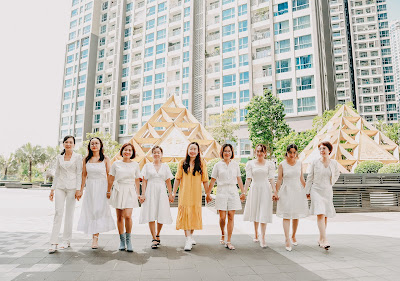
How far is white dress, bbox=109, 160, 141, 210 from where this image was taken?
468 cm

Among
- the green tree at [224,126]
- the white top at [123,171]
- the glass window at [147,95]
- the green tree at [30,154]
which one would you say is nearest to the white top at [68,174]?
the white top at [123,171]

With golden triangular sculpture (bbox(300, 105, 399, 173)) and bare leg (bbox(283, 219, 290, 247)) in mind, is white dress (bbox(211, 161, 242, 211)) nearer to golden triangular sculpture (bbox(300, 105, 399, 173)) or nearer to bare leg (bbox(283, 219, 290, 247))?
bare leg (bbox(283, 219, 290, 247))

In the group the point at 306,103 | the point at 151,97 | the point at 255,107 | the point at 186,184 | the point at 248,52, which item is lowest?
the point at 186,184

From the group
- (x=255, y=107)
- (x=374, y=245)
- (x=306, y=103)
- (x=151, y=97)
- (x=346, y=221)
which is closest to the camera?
(x=374, y=245)

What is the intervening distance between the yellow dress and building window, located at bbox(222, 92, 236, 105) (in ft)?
101

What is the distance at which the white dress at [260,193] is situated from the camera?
16.5 ft

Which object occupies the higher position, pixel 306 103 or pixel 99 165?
pixel 306 103

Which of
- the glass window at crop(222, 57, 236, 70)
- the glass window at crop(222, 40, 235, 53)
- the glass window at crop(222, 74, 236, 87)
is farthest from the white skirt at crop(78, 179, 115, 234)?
the glass window at crop(222, 40, 235, 53)

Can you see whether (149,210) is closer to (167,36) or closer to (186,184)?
(186,184)

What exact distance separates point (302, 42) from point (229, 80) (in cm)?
1001

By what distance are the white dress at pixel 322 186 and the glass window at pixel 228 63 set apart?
32191 millimetres

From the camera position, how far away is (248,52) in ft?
112

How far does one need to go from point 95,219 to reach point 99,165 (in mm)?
979

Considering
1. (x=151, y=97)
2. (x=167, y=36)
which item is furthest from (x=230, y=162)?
(x=167, y=36)
